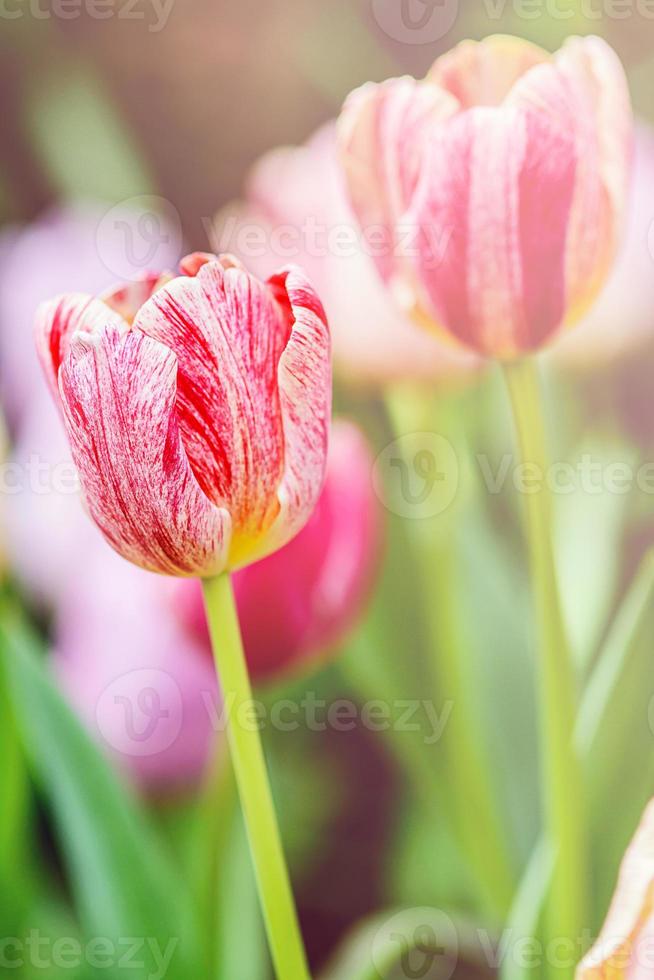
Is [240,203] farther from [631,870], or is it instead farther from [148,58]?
[631,870]

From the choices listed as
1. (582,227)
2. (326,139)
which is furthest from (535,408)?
(326,139)
